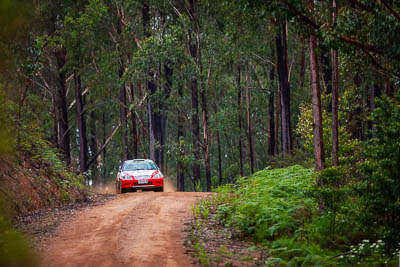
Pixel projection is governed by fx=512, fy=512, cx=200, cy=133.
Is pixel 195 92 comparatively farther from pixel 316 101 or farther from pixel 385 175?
pixel 385 175

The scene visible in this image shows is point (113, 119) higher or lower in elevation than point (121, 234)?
higher

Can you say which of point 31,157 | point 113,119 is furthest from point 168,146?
point 113,119

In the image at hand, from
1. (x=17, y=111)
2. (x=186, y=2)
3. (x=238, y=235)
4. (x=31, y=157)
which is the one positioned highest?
(x=186, y=2)

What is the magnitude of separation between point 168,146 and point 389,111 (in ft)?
80.1

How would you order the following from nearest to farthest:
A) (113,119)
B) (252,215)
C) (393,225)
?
(393,225) < (252,215) < (113,119)

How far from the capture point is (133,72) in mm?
30984

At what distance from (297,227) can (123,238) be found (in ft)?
12.3

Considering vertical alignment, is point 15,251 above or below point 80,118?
below

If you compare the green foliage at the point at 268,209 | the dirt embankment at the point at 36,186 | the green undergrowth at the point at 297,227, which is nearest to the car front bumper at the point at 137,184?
the dirt embankment at the point at 36,186

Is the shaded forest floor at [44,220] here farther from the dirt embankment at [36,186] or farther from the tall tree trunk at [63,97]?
the tall tree trunk at [63,97]

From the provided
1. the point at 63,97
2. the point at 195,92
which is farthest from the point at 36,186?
the point at 63,97

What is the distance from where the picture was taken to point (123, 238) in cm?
1001

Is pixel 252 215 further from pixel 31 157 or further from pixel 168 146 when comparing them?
pixel 168 146

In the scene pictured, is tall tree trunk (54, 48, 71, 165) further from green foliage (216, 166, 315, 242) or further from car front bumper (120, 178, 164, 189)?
green foliage (216, 166, 315, 242)
